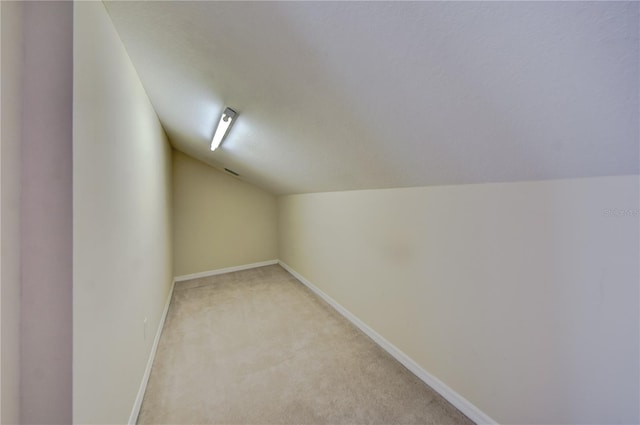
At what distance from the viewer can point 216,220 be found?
4125mm

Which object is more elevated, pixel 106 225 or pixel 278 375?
pixel 106 225

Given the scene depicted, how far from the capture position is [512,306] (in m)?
1.21

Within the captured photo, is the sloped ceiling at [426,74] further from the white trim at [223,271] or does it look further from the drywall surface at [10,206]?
the white trim at [223,271]

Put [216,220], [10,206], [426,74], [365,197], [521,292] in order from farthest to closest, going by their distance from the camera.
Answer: [216,220]
[365,197]
[521,292]
[426,74]
[10,206]

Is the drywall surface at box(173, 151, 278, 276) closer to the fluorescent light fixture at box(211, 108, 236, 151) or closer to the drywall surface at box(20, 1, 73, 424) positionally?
the fluorescent light fixture at box(211, 108, 236, 151)

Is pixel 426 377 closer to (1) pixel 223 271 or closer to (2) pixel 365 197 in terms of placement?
(2) pixel 365 197

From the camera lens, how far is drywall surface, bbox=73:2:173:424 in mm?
816

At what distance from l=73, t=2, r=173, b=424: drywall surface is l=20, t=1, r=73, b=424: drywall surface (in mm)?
31

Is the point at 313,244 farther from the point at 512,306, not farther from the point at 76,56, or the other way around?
the point at 76,56

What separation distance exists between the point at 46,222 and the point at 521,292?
1932 mm

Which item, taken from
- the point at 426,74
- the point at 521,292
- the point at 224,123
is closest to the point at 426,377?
the point at 521,292

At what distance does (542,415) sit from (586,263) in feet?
2.52

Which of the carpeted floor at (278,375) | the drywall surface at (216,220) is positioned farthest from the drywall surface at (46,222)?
the drywall surface at (216,220)

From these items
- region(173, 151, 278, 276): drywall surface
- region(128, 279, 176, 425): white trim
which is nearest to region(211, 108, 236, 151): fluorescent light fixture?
region(128, 279, 176, 425): white trim
